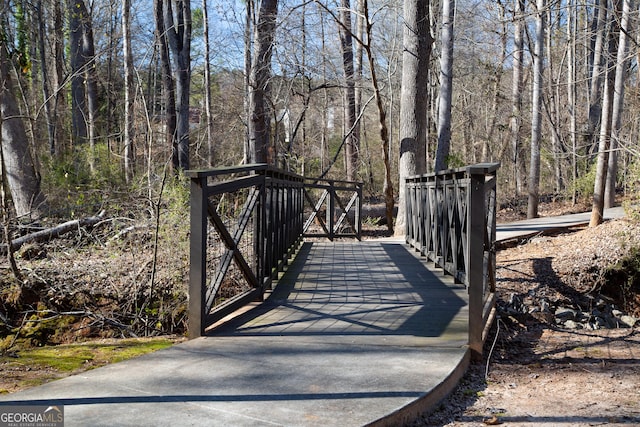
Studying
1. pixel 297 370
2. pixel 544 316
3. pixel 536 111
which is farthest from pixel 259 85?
pixel 297 370

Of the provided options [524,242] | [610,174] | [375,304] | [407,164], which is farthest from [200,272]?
[610,174]

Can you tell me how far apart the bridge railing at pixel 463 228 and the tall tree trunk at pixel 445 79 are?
12.2ft

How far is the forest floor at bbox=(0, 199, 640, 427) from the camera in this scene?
346cm

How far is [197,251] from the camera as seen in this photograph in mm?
4461

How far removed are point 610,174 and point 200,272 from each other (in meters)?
13.7

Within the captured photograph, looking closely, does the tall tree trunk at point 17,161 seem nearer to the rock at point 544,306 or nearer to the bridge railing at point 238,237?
the bridge railing at point 238,237

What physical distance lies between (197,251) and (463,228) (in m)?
2.69

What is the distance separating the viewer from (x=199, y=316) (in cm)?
452

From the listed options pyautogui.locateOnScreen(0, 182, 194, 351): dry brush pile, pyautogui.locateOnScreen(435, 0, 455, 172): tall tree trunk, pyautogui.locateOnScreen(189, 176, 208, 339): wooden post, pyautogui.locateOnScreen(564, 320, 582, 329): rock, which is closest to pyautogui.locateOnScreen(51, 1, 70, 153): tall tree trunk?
pyautogui.locateOnScreen(435, 0, 455, 172): tall tree trunk

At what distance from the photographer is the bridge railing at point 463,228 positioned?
4426mm

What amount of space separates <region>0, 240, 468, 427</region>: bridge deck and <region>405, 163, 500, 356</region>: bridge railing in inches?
11.2

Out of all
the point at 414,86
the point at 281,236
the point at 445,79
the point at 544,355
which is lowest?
the point at 544,355

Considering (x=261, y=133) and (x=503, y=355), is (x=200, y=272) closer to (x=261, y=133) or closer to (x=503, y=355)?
(x=503, y=355)

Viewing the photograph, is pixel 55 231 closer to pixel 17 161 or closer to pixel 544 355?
pixel 17 161
